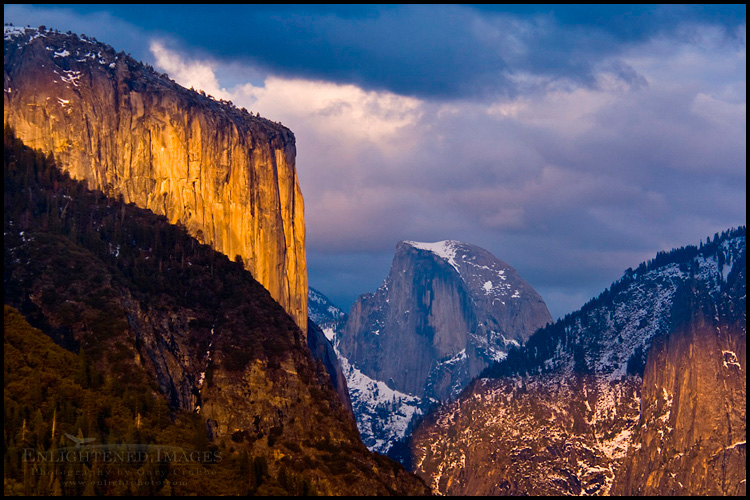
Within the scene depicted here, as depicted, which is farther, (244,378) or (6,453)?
(244,378)

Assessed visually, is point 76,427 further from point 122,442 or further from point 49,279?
point 49,279

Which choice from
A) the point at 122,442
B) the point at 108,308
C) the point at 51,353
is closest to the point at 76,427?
the point at 122,442

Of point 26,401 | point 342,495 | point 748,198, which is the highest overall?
point 748,198

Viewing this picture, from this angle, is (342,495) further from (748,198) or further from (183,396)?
(748,198)

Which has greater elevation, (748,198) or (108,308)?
(748,198)

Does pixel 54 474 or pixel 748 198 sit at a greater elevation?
pixel 748 198

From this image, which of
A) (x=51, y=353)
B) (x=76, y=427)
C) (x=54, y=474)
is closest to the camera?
(x=54, y=474)

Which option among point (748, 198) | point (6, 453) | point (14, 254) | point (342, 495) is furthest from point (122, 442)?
point (748, 198)

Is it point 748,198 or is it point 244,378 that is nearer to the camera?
point 748,198

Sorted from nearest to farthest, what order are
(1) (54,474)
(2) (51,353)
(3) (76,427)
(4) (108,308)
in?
(1) (54,474) → (3) (76,427) → (2) (51,353) → (4) (108,308)
